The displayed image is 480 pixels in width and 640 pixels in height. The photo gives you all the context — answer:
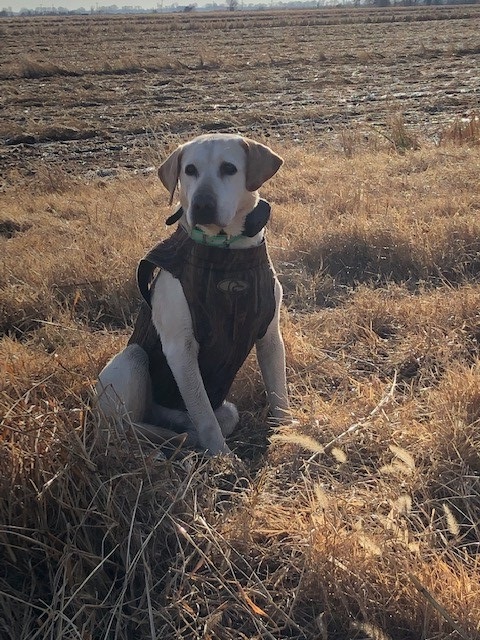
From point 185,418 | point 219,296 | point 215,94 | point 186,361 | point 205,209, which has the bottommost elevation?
point 215,94

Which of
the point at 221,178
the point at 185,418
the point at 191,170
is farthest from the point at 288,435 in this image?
the point at 191,170

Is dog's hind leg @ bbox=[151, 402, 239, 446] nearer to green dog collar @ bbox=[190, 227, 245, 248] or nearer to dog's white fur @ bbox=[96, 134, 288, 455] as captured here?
dog's white fur @ bbox=[96, 134, 288, 455]

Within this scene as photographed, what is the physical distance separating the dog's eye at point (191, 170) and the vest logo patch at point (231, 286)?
57cm

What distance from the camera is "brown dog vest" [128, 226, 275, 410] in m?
2.71

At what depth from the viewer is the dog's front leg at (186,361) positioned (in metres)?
2.78

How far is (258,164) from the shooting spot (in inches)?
115

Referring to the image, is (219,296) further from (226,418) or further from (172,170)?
(172,170)

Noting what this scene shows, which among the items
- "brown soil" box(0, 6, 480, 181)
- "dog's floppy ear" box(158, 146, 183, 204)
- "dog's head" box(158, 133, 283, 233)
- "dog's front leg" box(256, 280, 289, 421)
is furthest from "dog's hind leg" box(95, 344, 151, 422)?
"brown soil" box(0, 6, 480, 181)

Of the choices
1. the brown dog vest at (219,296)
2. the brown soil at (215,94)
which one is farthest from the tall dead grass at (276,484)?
the brown soil at (215,94)

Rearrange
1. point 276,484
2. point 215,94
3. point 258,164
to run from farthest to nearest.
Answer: point 215,94
point 258,164
point 276,484

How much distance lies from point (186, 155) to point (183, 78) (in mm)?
16907

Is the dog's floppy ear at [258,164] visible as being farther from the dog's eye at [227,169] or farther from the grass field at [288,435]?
the grass field at [288,435]

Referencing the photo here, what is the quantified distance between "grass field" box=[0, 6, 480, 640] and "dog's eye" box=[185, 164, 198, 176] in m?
0.89

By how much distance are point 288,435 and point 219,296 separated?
632 mm
